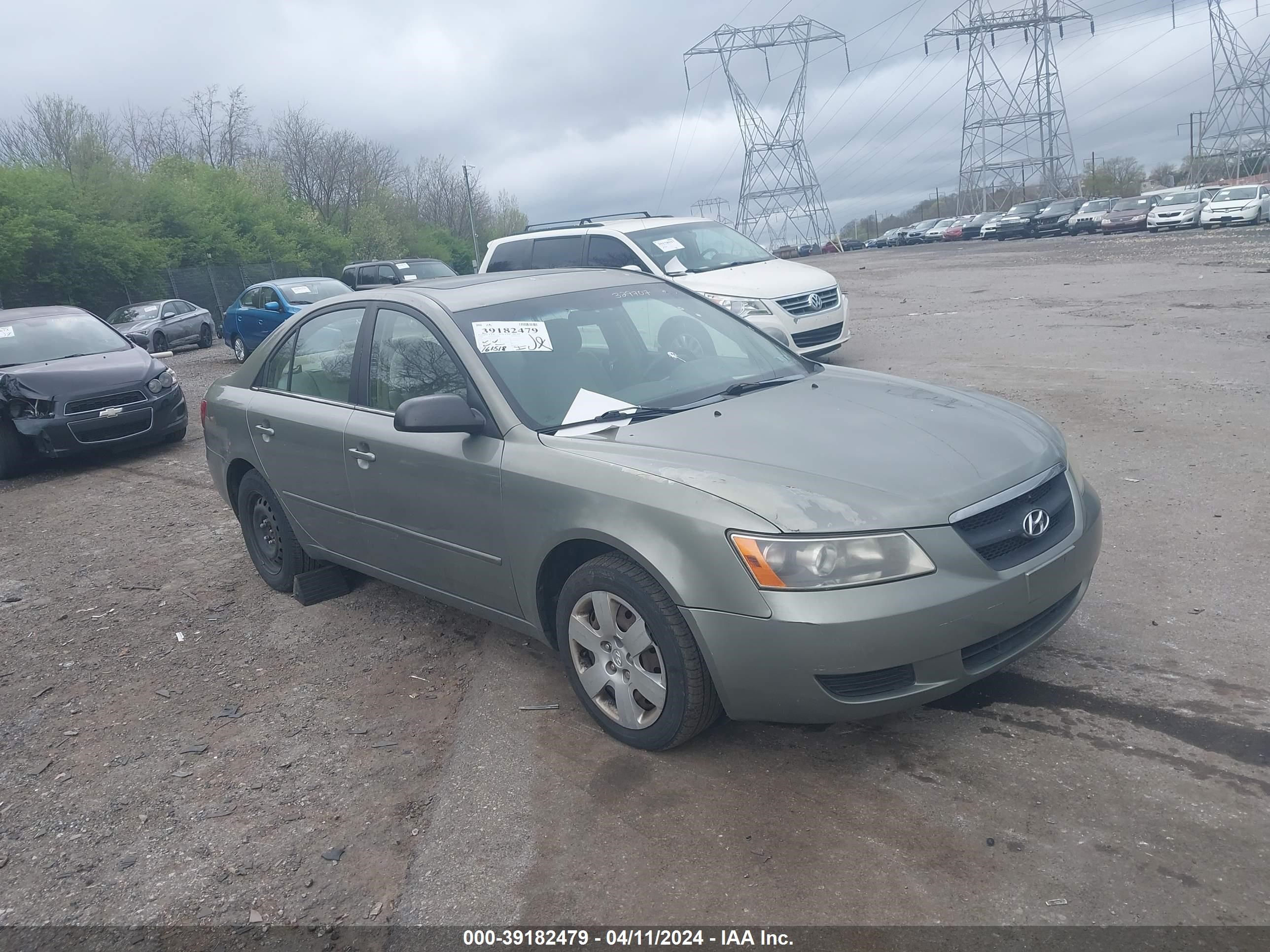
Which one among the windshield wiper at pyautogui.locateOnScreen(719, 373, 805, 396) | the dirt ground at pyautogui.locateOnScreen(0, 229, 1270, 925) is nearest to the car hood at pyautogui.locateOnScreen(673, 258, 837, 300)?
the dirt ground at pyautogui.locateOnScreen(0, 229, 1270, 925)

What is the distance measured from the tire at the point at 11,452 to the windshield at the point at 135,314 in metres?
17.3

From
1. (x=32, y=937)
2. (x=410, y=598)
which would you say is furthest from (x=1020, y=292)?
(x=32, y=937)

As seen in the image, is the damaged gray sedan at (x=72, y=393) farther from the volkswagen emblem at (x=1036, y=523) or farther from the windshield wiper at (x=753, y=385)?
the volkswagen emblem at (x=1036, y=523)

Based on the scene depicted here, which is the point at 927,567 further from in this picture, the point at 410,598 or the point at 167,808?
the point at 410,598

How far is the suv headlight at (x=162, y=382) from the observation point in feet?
34.0

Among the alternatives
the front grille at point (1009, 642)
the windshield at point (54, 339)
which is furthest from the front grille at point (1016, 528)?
the windshield at point (54, 339)

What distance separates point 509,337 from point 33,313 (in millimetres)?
9353

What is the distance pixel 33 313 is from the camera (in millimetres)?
11070

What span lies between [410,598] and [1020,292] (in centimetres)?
1532

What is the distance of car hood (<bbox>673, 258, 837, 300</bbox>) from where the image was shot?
1092 centimetres

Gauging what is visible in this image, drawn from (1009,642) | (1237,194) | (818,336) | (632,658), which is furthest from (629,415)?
(1237,194)

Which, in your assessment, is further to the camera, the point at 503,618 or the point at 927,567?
the point at 503,618

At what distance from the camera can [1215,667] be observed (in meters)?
3.74

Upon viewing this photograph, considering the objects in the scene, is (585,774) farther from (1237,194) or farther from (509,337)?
(1237,194)
